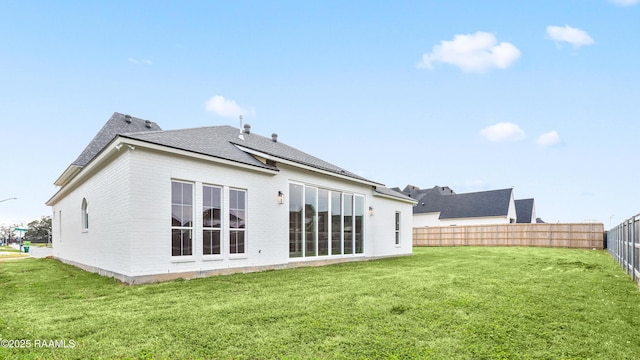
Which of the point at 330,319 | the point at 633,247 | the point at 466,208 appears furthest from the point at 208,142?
the point at 466,208

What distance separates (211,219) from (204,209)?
0.37 meters

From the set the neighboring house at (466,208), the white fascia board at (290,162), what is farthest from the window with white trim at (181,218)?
the neighboring house at (466,208)

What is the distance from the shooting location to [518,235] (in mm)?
25750

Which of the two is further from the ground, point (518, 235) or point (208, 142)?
point (208, 142)

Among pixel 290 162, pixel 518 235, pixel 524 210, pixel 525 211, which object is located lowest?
pixel 518 235

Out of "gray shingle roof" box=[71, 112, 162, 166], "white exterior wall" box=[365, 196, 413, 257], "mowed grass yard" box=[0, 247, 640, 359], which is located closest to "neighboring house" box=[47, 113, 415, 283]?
"white exterior wall" box=[365, 196, 413, 257]

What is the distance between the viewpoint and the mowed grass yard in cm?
361

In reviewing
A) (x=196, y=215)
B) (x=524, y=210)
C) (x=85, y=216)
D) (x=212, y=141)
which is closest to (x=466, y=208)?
(x=524, y=210)

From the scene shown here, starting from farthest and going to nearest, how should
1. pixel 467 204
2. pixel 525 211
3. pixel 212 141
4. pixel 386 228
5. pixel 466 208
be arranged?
pixel 525 211
pixel 467 204
pixel 466 208
pixel 386 228
pixel 212 141

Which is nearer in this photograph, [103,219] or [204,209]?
[204,209]

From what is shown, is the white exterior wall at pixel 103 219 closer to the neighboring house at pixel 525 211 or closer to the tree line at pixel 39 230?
the neighboring house at pixel 525 211

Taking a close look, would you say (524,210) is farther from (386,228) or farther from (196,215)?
(196,215)

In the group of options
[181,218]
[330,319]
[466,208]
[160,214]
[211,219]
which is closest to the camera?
[330,319]

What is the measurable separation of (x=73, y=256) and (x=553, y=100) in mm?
23467
